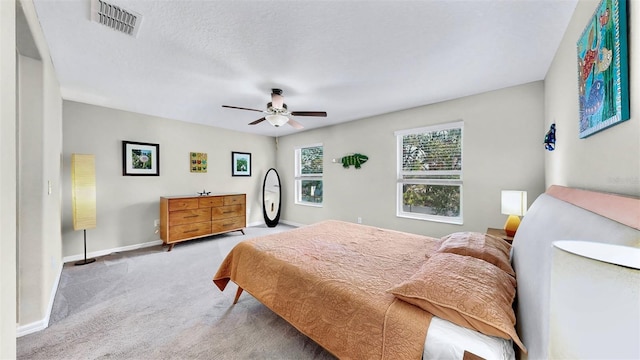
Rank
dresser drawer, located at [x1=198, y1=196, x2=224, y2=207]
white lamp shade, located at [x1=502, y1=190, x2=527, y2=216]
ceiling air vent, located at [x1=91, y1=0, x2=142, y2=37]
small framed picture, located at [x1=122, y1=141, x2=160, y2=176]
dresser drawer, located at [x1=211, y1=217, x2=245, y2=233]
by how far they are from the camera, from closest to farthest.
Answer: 1. ceiling air vent, located at [x1=91, y1=0, x2=142, y2=37]
2. white lamp shade, located at [x1=502, y1=190, x2=527, y2=216]
3. small framed picture, located at [x1=122, y1=141, x2=160, y2=176]
4. dresser drawer, located at [x1=198, y1=196, x2=224, y2=207]
5. dresser drawer, located at [x1=211, y1=217, x2=245, y2=233]

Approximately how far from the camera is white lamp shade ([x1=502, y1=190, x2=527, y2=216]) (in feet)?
8.04

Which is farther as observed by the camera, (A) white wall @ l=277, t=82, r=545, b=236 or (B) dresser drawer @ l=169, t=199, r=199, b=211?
(B) dresser drawer @ l=169, t=199, r=199, b=211

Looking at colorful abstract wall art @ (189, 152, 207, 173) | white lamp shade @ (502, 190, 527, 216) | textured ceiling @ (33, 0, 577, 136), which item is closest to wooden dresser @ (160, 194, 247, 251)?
colorful abstract wall art @ (189, 152, 207, 173)

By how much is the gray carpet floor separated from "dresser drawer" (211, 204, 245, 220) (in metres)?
1.49

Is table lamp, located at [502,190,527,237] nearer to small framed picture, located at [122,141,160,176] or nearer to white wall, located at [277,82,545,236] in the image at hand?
white wall, located at [277,82,545,236]

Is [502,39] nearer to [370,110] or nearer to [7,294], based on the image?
[370,110]

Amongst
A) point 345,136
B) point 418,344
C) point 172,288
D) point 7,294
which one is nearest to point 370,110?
point 345,136

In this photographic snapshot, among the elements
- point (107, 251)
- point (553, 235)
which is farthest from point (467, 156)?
point (107, 251)

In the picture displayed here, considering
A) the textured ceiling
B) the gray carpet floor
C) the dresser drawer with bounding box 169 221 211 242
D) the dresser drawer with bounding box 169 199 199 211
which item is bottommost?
the gray carpet floor

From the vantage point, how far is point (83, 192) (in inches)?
126

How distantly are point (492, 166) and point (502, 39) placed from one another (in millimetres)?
1668

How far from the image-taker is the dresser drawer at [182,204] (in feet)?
12.9

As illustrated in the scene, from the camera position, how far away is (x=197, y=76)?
103 inches

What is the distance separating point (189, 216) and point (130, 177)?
119 centimetres
